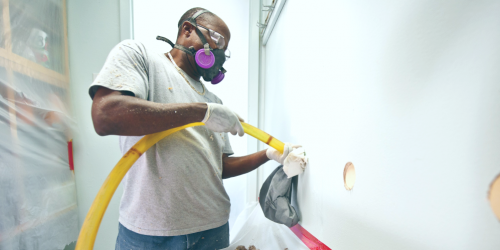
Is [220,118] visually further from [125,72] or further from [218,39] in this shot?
[218,39]

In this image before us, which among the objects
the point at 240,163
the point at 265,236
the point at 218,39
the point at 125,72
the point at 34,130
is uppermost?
the point at 218,39

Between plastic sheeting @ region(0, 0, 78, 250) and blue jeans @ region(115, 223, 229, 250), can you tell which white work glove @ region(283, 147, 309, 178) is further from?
plastic sheeting @ region(0, 0, 78, 250)

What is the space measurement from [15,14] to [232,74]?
112 centimetres

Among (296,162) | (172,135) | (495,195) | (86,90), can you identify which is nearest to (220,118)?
(172,135)

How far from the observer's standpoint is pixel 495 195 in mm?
210

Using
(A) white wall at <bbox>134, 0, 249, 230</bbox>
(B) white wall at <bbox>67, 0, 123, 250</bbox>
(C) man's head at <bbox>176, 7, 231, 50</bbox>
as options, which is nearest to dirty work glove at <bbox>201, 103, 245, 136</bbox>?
(C) man's head at <bbox>176, 7, 231, 50</bbox>

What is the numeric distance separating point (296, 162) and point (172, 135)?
1.41ft

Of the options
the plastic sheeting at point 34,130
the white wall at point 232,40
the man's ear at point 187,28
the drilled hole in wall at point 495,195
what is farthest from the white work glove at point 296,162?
the plastic sheeting at point 34,130

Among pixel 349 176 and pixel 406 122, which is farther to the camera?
pixel 349 176

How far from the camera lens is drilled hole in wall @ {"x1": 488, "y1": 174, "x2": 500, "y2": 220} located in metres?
0.21

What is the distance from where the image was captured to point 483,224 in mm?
219

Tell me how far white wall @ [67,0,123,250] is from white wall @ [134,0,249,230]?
9.1 inches

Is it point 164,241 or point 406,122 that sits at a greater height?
point 406,122

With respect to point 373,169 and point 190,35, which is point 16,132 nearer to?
point 190,35
